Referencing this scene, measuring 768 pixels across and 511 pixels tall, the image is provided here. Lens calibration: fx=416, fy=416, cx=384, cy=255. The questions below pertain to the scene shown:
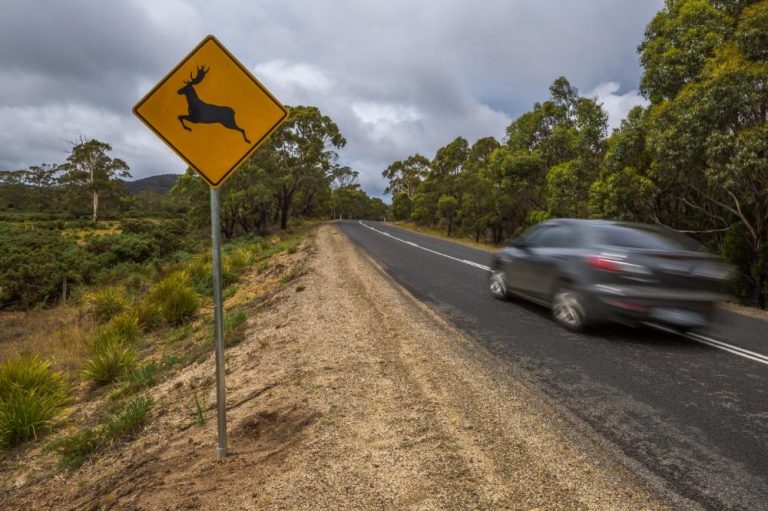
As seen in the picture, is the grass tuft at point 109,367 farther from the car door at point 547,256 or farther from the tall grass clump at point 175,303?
the car door at point 547,256

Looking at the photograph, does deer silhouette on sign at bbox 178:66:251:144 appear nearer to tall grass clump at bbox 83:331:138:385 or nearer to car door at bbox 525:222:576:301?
tall grass clump at bbox 83:331:138:385

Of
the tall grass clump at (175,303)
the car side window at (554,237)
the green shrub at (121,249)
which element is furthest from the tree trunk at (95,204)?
the car side window at (554,237)

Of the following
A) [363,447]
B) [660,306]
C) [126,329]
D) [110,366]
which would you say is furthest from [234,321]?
[660,306]

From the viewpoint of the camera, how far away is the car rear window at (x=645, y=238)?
5.27 metres

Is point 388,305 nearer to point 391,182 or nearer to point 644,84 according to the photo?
point 644,84

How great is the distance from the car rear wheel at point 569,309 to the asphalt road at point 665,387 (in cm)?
15

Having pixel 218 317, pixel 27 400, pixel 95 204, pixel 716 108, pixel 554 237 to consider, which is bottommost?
pixel 27 400

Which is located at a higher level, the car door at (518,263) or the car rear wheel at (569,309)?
the car door at (518,263)

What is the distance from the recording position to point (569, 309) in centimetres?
575

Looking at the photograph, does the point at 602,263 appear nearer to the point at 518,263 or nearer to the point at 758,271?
the point at 518,263

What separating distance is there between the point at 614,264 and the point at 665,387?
5.61 ft

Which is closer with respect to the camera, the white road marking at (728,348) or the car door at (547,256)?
the white road marking at (728,348)

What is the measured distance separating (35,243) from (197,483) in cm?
3005

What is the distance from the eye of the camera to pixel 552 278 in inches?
244
